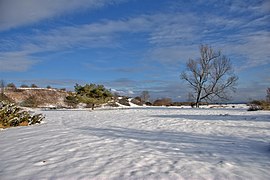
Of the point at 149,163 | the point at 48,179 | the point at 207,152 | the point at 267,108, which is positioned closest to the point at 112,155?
the point at 149,163

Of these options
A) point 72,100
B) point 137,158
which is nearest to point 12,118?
point 137,158

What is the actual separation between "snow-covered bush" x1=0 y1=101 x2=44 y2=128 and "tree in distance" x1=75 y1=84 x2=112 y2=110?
1268 cm

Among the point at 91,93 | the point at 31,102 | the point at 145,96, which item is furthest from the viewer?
the point at 145,96

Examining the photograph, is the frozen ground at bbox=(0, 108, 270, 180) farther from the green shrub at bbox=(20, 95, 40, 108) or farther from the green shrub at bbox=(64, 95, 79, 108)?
the green shrub at bbox=(20, 95, 40, 108)

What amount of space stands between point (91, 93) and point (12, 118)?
1454 centimetres

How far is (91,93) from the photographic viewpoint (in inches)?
1004

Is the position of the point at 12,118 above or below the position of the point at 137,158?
above

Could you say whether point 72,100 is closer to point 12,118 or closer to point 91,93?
point 91,93

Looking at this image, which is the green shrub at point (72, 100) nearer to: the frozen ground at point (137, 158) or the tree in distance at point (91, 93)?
the tree in distance at point (91, 93)

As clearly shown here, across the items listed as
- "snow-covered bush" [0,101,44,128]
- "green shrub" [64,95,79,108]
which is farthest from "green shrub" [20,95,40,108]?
"snow-covered bush" [0,101,44,128]

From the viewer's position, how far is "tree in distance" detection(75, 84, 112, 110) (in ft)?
81.8

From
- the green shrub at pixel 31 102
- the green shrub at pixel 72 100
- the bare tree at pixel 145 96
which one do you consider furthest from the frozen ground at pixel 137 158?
the bare tree at pixel 145 96

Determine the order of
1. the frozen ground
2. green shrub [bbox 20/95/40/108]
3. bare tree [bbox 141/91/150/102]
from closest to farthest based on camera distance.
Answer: the frozen ground
green shrub [bbox 20/95/40/108]
bare tree [bbox 141/91/150/102]

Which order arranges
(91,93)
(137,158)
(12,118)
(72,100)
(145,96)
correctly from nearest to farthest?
(137,158), (12,118), (91,93), (72,100), (145,96)
